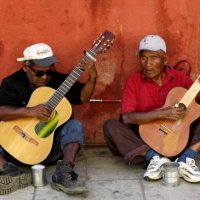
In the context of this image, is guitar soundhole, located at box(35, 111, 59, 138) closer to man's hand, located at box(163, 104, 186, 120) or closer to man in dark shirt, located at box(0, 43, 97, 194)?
man in dark shirt, located at box(0, 43, 97, 194)

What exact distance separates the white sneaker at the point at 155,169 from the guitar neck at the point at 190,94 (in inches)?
20.1

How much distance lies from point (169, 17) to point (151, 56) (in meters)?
0.68

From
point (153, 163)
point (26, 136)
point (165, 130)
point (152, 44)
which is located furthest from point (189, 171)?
point (26, 136)

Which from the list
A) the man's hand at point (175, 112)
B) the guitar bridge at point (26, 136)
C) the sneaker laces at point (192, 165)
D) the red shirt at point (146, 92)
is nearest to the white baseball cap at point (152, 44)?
the red shirt at point (146, 92)

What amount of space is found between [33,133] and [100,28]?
1.33 metres

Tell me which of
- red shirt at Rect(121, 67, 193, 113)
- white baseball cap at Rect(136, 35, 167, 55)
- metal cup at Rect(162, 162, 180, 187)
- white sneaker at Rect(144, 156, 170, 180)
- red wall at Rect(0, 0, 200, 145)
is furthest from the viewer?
red wall at Rect(0, 0, 200, 145)

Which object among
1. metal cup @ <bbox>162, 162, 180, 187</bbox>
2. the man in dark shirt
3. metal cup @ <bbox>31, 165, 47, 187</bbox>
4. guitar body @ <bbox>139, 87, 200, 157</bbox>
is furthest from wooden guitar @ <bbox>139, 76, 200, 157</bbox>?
metal cup @ <bbox>31, 165, 47, 187</bbox>

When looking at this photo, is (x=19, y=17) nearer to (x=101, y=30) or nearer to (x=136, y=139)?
(x=101, y=30)

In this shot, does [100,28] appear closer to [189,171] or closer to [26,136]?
[26,136]

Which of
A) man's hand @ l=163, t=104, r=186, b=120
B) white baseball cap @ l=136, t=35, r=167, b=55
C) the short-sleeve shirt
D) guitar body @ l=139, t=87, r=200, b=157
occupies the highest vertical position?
white baseball cap @ l=136, t=35, r=167, b=55

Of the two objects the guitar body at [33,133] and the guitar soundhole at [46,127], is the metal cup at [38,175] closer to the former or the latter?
the guitar body at [33,133]

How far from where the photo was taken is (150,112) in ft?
15.8

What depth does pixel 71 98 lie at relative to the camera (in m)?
5.15

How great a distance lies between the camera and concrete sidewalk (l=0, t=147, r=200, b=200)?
443 centimetres
